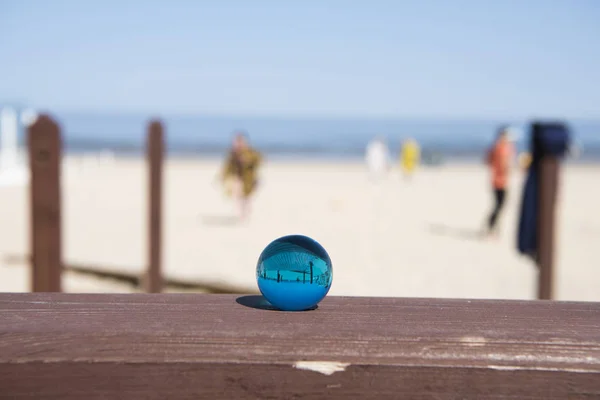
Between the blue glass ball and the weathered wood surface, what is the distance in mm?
207

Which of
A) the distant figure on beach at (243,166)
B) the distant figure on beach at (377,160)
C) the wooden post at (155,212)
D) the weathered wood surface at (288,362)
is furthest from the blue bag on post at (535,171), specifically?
the distant figure on beach at (377,160)

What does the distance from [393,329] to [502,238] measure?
40.5 feet

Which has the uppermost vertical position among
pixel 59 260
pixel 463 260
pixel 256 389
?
pixel 256 389

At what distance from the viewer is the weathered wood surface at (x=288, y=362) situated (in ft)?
2.95

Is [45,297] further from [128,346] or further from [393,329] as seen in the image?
[393,329]

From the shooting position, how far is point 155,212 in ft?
20.4

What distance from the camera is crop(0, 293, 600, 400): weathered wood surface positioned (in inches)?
35.4

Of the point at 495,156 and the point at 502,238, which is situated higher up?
the point at 495,156

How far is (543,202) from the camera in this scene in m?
5.57

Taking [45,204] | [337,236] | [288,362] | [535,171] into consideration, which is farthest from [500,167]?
[288,362]

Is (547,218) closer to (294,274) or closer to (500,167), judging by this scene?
(294,274)

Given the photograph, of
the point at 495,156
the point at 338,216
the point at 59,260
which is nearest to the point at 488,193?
the point at 338,216

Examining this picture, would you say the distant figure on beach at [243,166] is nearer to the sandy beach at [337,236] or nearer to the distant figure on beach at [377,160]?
the sandy beach at [337,236]

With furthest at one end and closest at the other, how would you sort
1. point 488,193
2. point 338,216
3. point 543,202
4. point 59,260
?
point 488,193
point 338,216
point 543,202
point 59,260
